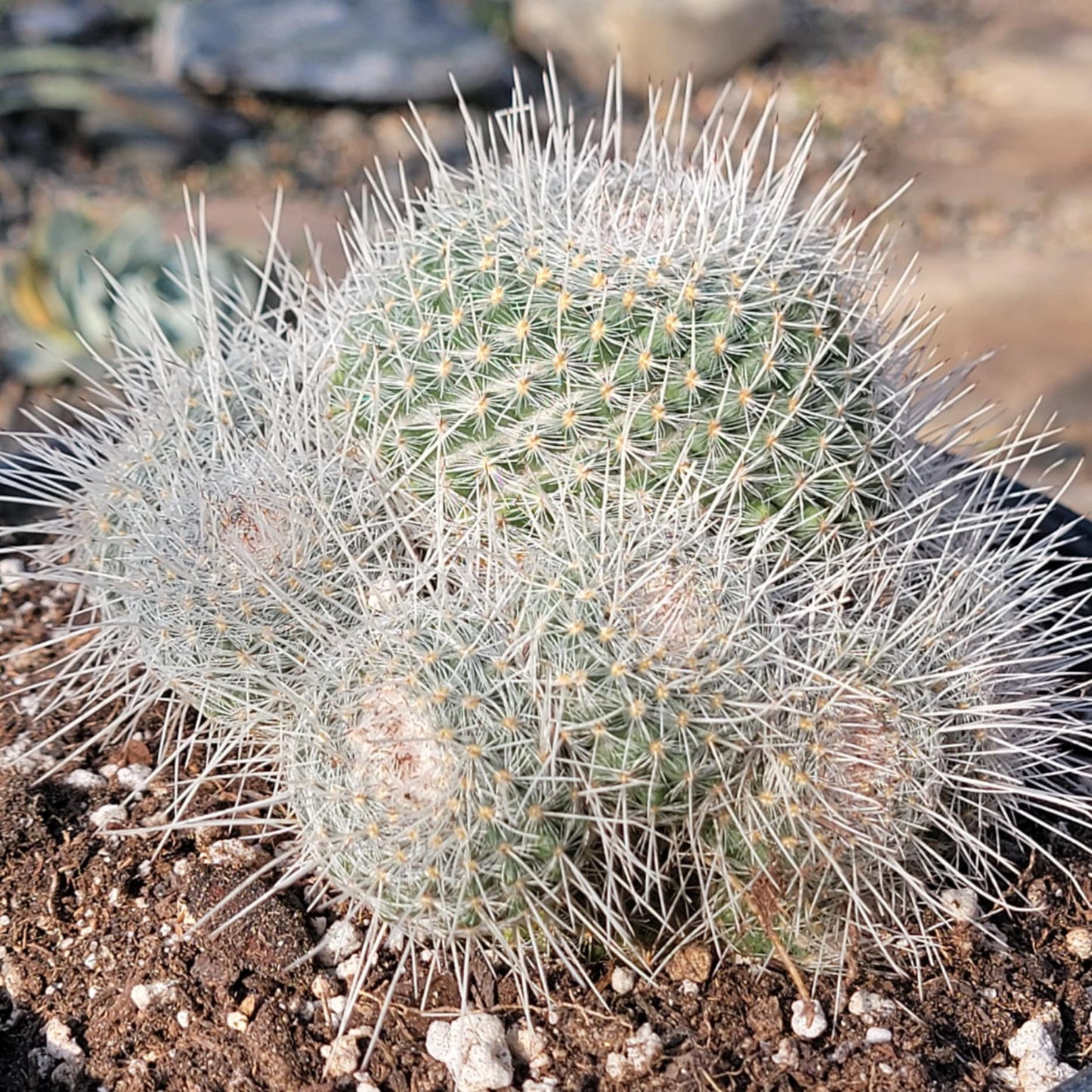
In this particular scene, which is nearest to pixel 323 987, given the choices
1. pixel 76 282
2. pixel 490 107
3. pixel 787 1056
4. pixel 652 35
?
pixel 787 1056

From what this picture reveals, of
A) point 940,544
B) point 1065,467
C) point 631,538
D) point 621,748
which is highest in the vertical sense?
point 631,538

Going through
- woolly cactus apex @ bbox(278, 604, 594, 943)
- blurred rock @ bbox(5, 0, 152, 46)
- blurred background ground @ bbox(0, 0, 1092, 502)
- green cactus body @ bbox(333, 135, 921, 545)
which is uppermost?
green cactus body @ bbox(333, 135, 921, 545)

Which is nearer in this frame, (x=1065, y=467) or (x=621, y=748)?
(x=621, y=748)

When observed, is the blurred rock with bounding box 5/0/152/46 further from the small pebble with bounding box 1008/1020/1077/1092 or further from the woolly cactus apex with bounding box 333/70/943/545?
the small pebble with bounding box 1008/1020/1077/1092

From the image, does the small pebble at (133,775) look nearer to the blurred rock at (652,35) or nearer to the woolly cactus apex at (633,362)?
the woolly cactus apex at (633,362)

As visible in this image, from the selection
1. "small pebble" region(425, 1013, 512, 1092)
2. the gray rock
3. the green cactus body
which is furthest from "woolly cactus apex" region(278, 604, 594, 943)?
the gray rock

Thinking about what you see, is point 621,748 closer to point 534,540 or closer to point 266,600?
point 534,540

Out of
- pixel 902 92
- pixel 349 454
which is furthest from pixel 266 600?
pixel 902 92
